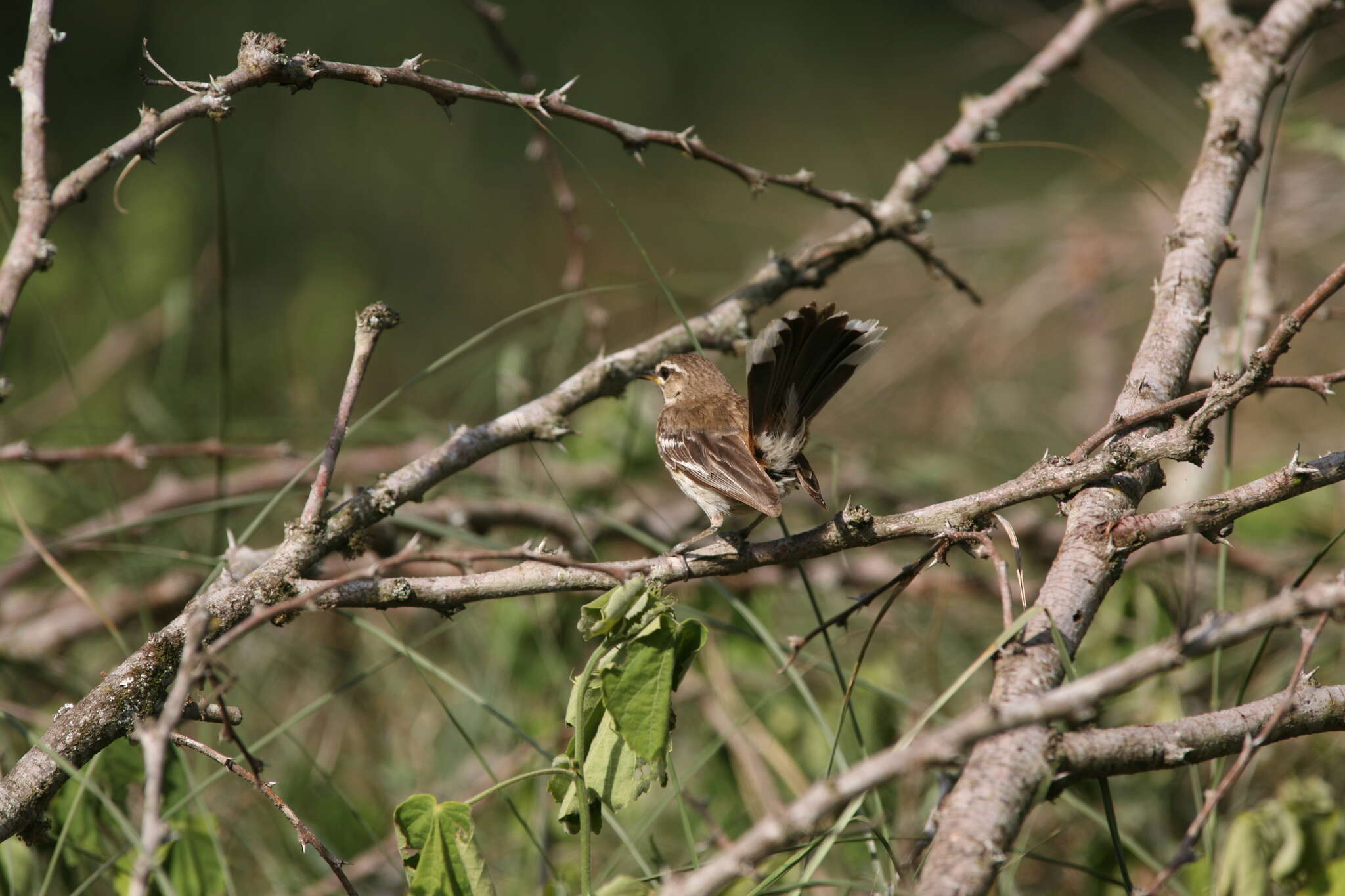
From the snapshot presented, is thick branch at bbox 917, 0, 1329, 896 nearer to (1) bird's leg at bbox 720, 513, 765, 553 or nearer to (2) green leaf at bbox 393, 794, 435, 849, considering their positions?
(1) bird's leg at bbox 720, 513, 765, 553

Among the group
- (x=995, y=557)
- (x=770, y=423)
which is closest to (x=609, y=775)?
(x=995, y=557)

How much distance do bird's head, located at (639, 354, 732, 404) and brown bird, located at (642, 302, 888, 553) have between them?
0.65 feet

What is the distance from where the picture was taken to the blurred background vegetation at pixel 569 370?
2488 millimetres

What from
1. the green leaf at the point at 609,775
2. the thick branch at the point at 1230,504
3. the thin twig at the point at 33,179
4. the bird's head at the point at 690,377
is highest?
the bird's head at the point at 690,377

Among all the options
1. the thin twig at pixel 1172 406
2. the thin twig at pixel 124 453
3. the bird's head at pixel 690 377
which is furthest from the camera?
the bird's head at pixel 690 377

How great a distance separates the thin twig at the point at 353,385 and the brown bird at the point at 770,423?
541 millimetres

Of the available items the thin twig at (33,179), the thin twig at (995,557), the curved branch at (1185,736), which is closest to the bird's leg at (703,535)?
the thin twig at (995,557)

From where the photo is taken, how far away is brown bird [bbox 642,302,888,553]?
1.92m

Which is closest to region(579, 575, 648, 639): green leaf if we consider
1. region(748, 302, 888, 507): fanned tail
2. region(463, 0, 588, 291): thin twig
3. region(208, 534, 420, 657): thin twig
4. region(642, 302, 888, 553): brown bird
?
region(208, 534, 420, 657): thin twig

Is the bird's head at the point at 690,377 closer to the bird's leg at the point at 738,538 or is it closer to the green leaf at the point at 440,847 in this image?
the bird's leg at the point at 738,538

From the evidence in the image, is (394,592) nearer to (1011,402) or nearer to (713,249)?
(1011,402)

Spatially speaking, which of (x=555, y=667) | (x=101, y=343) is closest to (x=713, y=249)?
(x=101, y=343)

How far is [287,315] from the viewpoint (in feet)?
16.8

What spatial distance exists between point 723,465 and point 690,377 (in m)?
0.71
